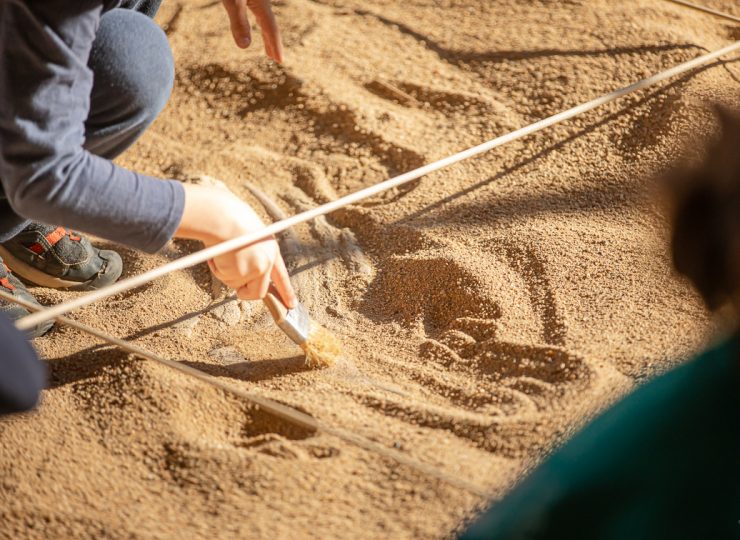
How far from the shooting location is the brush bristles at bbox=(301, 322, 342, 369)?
118 cm

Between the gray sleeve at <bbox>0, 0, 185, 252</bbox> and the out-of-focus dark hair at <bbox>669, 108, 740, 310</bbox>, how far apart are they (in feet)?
2.82

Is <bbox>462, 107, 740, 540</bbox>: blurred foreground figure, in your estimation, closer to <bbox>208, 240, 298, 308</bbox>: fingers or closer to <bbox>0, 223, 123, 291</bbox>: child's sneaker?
<bbox>208, 240, 298, 308</bbox>: fingers

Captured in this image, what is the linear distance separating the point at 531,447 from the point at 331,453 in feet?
0.85

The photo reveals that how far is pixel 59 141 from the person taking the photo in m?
0.84

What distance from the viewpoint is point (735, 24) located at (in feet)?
6.07

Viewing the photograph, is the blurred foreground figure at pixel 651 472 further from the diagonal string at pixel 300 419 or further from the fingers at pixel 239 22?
the fingers at pixel 239 22

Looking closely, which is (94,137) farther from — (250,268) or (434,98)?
(434,98)

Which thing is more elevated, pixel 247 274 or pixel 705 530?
pixel 247 274

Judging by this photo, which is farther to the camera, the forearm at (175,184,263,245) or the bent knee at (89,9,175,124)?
the bent knee at (89,9,175,124)

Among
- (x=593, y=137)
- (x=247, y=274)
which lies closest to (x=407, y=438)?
(x=247, y=274)

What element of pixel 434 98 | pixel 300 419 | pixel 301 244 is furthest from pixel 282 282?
pixel 434 98

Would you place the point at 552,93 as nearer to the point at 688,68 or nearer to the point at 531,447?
the point at 688,68

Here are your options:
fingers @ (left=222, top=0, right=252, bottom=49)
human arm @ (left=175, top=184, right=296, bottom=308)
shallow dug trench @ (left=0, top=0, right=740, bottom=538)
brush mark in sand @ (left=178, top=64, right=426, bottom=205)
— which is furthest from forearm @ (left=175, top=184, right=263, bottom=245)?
brush mark in sand @ (left=178, top=64, right=426, bottom=205)

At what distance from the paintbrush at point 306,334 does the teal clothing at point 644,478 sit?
1.28 ft
